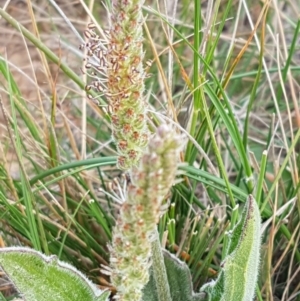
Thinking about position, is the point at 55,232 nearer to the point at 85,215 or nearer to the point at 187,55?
the point at 85,215

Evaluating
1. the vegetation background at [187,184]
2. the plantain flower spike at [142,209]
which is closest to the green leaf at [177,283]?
the vegetation background at [187,184]

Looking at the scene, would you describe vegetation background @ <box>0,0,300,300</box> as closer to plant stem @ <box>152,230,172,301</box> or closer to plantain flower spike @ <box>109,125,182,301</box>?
plant stem @ <box>152,230,172,301</box>

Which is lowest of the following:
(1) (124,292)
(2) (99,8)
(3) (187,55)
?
(1) (124,292)

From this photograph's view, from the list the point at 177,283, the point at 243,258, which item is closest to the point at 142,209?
the point at 243,258

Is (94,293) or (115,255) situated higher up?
(115,255)

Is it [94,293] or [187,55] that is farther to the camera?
[187,55]

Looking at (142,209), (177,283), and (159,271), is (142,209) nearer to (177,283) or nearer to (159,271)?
(159,271)

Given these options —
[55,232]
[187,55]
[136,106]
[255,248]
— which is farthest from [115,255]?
[187,55]

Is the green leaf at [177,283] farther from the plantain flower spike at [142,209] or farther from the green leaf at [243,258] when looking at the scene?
the plantain flower spike at [142,209]
